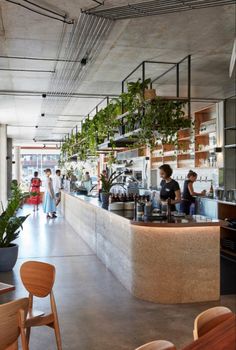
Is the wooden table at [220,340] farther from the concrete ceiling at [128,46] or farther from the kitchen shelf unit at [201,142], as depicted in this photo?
the kitchen shelf unit at [201,142]

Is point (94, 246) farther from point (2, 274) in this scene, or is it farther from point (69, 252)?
point (2, 274)

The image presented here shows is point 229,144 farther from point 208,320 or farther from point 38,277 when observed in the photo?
point 208,320

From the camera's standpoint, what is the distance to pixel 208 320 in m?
1.86

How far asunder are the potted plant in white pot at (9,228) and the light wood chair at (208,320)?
4753mm

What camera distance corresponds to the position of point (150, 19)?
5070 millimetres

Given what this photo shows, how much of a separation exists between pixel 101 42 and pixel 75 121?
360 inches

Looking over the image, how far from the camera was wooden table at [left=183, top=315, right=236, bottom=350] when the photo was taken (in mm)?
1129

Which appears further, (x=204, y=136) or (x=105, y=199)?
(x=204, y=136)

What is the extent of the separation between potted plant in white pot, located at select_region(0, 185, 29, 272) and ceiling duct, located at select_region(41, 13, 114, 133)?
2.19 meters

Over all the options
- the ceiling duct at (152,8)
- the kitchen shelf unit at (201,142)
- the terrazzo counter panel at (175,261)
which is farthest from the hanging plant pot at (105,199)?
the kitchen shelf unit at (201,142)

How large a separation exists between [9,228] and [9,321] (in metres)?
4.34

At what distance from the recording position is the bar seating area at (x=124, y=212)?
3809mm

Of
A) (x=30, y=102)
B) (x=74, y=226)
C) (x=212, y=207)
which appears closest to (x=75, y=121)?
(x=30, y=102)

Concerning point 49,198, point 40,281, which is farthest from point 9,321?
point 49,198
